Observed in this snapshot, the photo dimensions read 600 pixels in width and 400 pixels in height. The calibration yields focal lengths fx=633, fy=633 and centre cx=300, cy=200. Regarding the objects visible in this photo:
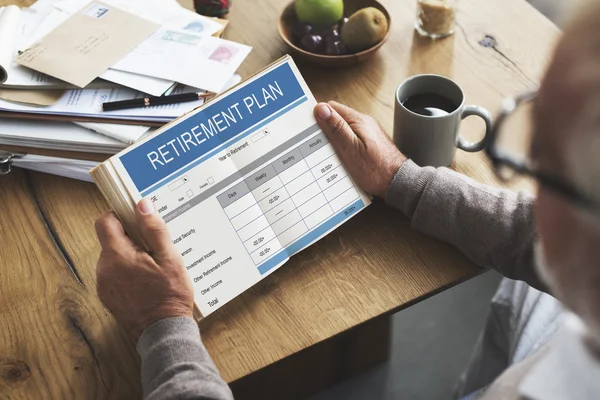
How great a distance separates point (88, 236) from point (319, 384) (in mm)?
791

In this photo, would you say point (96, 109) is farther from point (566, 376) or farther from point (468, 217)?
point (566, 376)

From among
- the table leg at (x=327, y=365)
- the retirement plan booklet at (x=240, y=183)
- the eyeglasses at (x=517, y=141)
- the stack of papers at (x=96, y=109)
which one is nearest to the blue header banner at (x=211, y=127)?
the retirement plan booklet at (x=240, y=183)

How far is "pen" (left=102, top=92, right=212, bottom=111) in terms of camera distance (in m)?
0.98

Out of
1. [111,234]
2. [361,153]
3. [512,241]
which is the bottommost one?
[512,241]

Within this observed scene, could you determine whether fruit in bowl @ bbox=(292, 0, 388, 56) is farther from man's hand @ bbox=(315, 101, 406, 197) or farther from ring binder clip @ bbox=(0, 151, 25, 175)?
ring binder clip @ bbox=(0, 151, 25, 175)

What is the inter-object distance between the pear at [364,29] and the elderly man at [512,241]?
214mm

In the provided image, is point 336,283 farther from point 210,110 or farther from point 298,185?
point 210,110

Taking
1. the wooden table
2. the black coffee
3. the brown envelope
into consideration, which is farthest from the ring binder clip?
the black coffee

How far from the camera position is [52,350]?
81 cm

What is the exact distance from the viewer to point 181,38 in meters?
1.10

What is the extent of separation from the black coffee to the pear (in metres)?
0.19

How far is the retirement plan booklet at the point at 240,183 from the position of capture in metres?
0.81

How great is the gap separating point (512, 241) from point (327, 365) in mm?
708

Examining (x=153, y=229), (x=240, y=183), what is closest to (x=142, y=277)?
(x=153, y=229)
